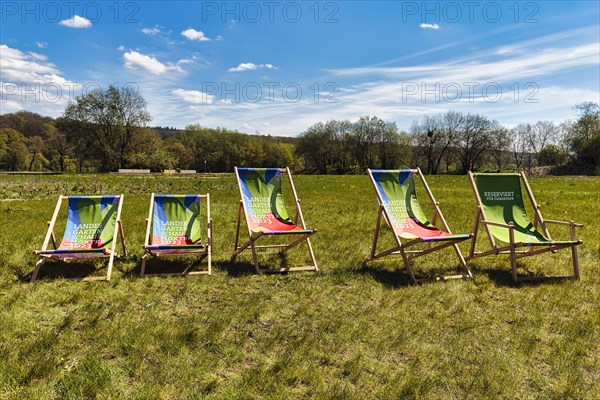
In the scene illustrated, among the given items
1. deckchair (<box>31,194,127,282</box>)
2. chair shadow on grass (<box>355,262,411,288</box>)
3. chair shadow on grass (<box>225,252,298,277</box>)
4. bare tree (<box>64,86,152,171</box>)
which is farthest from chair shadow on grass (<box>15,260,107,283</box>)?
bare tree (<box>64,86,152,171</box>)

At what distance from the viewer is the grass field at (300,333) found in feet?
8.60

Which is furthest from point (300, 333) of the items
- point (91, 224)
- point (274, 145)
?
point (274, 145)

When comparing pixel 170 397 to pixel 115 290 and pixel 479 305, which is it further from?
pixel 479 305

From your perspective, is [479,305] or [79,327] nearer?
[79,327]

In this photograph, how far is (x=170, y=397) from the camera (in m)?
2.49

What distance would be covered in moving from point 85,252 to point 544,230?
253 inches

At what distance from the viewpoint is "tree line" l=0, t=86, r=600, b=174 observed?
4725 cm

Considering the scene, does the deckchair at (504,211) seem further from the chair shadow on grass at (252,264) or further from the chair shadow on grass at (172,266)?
the chair shadow on grass at (172,266)

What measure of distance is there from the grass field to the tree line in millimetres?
46873

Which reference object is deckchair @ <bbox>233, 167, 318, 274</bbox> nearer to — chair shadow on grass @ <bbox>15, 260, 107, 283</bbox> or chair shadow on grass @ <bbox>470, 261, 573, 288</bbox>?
chair shadow on grass @ <bbox>15, 260, 107, 283</bbox>

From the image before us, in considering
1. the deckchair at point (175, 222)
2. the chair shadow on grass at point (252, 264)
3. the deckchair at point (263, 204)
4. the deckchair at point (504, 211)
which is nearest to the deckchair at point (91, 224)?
the deckchair at point (175, 222)

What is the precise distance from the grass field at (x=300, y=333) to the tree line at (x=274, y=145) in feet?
154

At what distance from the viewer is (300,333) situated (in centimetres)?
341

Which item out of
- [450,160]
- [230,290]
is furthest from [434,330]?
[450,160]
